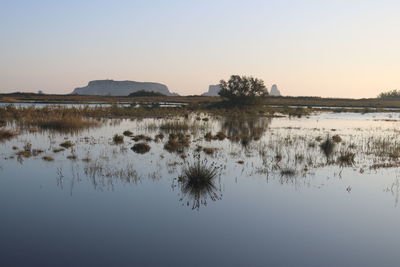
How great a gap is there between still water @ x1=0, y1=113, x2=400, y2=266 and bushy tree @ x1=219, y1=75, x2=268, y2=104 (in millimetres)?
45235

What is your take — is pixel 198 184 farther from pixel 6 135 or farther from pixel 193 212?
pixel 6 135

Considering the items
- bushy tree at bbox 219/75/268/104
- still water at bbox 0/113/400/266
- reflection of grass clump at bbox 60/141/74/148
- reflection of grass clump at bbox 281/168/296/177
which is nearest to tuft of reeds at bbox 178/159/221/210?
still water at bbox 0/113/400/266

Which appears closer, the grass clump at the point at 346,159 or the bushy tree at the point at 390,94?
the grass clump at the point at 346,159

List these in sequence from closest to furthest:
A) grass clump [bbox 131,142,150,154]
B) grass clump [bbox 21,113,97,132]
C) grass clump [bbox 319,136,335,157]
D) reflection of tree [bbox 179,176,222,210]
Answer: reflection of tree [bbox 179,176,222,210], grass clump [bbox 131,142,150,154], grass clump [bbox 319,136,335,157], grass clump [bbox 21,113,97,132]

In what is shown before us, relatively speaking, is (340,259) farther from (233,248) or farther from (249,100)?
(249,100)

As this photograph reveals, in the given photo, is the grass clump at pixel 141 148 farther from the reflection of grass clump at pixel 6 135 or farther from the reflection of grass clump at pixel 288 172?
the reflection of grass clump at pixel 6 135

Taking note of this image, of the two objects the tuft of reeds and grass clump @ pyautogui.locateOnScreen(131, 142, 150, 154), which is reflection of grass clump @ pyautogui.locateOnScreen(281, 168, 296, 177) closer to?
the tuft of reeds

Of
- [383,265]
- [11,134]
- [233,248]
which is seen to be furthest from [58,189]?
[11,134]

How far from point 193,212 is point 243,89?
54599 millimetres

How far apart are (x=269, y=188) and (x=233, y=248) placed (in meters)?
5.72

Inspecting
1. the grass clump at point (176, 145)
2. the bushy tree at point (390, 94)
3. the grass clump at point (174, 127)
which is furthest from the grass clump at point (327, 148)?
the bushy tree at point (390, 94)

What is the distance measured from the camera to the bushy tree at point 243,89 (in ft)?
211

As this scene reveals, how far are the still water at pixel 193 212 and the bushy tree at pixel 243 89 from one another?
45.2 meters

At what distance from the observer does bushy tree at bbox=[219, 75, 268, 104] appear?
2534 inches
